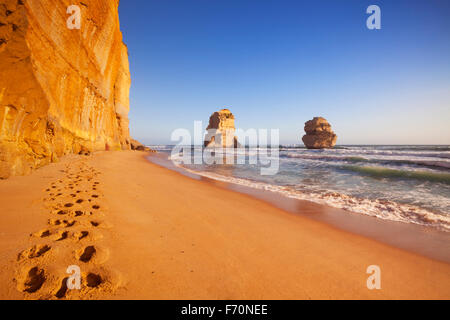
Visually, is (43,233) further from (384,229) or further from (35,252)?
(384,229)

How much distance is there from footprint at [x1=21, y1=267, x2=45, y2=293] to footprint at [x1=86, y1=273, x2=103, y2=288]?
0.32m

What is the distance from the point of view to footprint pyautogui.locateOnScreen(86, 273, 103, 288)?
1.56 metres

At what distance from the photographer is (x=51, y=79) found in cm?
859


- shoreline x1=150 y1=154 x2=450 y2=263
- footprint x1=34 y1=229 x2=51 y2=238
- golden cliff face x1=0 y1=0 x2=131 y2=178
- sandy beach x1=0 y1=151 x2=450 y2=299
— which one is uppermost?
golden cliff face x1=0 y1=0 x2=131 y2=178

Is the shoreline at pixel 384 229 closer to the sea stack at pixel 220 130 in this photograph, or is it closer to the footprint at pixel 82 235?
the footprint at pixel 82 235

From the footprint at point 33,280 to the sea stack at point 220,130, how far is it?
65.7 m

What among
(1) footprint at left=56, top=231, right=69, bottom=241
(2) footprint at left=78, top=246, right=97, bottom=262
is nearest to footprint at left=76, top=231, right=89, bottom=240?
(1) footprint at left=56, top=231, right=69, bottom=241

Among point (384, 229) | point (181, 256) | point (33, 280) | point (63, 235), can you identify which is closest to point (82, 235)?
point (63, 235)

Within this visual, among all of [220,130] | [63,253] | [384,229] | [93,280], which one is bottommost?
[384,229]

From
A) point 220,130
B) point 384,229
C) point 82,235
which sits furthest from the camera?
point 220,130

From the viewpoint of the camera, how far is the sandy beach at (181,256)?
162 cm

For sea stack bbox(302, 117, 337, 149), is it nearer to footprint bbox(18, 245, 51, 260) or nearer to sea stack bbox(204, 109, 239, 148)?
sea stack bbox(204, 109, 239, 148)

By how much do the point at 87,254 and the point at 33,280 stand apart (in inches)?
18.0

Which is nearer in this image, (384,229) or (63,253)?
(63,253)
